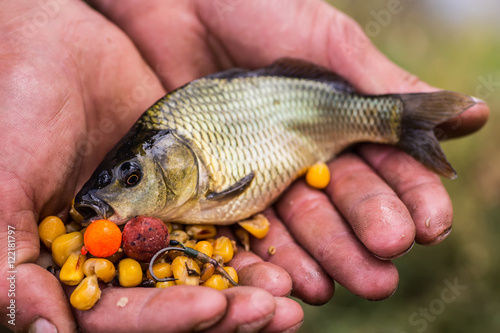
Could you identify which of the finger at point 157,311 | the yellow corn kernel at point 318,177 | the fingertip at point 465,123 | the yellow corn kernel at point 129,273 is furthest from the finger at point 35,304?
the fingertip at point 465,123

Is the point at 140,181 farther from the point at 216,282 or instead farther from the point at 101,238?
the point at 216,282

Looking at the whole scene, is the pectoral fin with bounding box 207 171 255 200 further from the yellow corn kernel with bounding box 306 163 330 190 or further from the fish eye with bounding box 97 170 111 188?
the fish eye with bounding box 97 170 111 188

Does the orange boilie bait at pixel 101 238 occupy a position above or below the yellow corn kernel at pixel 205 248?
above

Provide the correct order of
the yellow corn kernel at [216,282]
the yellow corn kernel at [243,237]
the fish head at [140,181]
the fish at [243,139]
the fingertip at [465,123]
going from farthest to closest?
the fingertip at [465,123], the yellow corn kernel at [243,237], the fish at [243,139], the fish head at [140,181], the yellow corn kernel at [216,282]

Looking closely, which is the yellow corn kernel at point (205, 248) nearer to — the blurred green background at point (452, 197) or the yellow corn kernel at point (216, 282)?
the yellow corn kernel at point (216, 282)

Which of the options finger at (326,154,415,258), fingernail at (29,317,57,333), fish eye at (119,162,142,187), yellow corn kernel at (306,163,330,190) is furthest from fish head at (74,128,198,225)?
finger at (326,154,415,258)

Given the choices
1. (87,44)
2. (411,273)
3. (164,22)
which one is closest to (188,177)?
(87,44)
